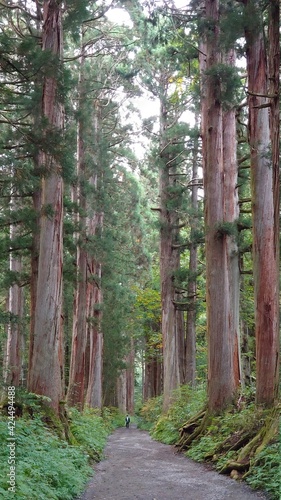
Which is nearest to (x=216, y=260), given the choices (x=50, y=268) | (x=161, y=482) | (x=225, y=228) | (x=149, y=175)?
(x=225, y=228)

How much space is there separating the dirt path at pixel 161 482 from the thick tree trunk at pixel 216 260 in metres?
1.86

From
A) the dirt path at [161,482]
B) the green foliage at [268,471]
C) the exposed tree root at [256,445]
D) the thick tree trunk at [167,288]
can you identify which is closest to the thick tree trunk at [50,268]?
the dirt path at [161,482]

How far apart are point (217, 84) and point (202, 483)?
7933mm

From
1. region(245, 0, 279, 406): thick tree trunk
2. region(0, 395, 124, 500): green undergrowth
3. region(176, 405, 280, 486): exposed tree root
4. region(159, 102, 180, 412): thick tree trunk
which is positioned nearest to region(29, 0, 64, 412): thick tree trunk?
region(0, 395, 124, 500): green undergrowth

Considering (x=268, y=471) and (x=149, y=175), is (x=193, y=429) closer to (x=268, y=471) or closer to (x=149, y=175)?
(x=268, y=471)

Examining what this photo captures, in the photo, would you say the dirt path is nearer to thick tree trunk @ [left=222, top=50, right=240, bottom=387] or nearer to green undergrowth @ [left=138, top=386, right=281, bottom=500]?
green undergrowth @ [left=138, top=386, right=281, bottom=500]

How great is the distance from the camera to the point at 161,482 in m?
6.80

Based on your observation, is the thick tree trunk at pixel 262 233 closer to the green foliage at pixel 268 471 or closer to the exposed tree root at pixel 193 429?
the green foliage at pixel 268 471

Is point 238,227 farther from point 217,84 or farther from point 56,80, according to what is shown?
point 56,80

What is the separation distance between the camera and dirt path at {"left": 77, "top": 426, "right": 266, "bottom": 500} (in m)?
5.77

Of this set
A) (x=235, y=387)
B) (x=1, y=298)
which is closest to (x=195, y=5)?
(x=235, y=387)

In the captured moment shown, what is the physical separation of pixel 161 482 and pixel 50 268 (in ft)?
14.0

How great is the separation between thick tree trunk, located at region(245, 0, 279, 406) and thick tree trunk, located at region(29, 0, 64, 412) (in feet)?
11.6

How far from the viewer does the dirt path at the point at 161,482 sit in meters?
5.77
